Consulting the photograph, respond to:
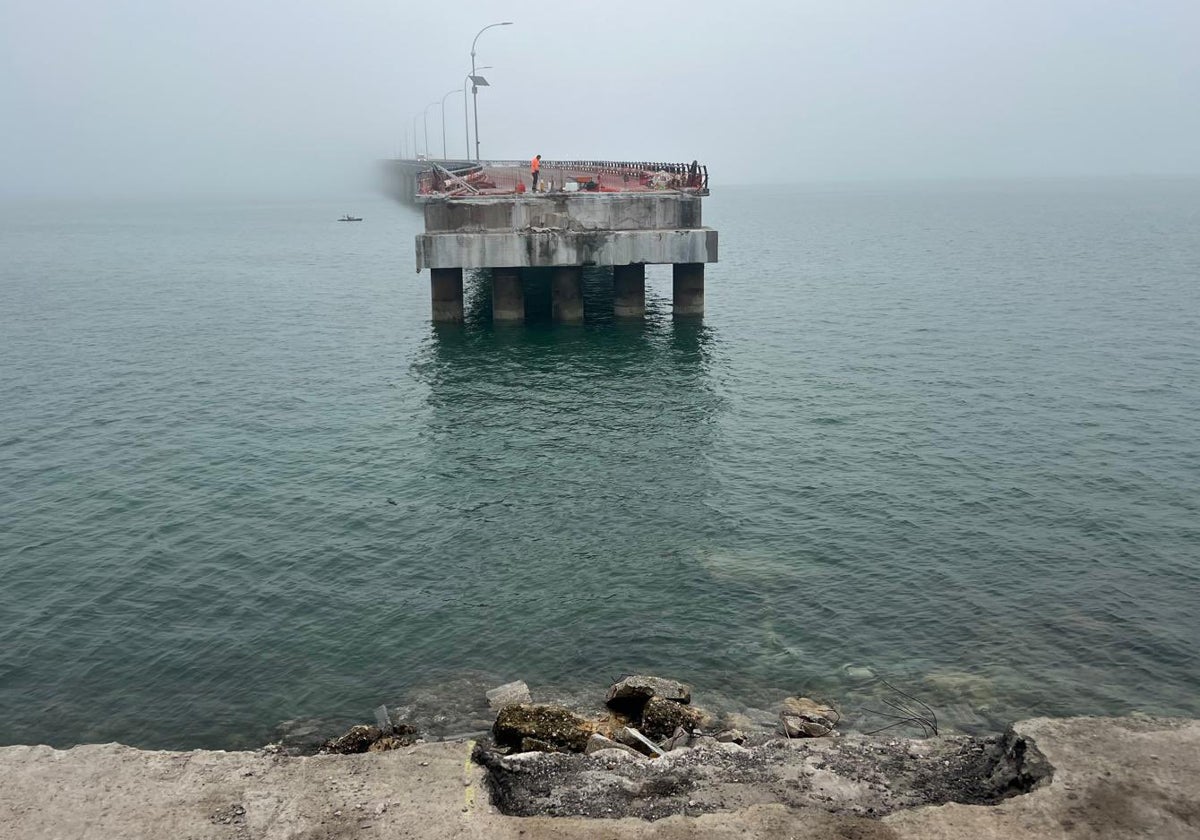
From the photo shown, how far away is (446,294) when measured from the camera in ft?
180

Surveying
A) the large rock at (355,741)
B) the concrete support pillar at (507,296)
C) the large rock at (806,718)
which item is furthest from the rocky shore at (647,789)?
the concrete support pillar at (507,296)

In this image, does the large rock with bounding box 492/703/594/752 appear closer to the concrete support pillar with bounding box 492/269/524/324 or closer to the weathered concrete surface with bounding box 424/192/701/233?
the weathered concrete surface with bounding box 424/192/701/233

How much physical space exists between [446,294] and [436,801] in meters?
43.0

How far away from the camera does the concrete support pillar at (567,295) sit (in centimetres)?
5484

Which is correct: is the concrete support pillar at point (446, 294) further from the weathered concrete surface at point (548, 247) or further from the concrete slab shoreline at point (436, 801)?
the concrete slab shoreline at point (436, 801)

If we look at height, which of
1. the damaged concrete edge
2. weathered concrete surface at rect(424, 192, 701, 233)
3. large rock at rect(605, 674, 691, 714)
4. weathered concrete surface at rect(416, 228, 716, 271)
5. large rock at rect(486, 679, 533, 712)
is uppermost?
weathered concrete surface at rect(424, 192, 701, 233)

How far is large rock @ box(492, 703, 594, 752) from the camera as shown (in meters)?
17.2

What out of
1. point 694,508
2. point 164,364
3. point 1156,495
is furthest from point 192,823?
point 164,364

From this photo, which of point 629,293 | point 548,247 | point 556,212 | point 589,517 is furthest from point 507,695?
point 629,293

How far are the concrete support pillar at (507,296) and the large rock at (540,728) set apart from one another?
3848 centimetres

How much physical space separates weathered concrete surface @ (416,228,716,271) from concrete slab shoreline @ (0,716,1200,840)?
121 feet

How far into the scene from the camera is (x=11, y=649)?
2172 cm

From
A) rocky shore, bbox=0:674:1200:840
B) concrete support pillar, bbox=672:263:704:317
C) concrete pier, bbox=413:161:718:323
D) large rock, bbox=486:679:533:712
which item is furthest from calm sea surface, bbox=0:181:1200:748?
rocky shore, bbox=0:674:1200:840

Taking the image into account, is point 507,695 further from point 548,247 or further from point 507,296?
point 507,296
